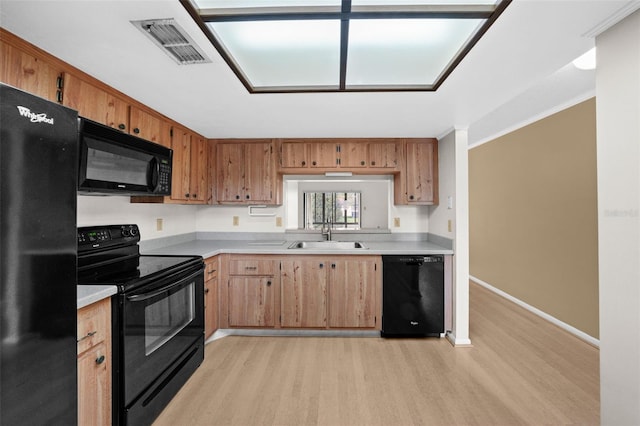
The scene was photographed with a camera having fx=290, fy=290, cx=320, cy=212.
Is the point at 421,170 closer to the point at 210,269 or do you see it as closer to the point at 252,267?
the point at 252,267

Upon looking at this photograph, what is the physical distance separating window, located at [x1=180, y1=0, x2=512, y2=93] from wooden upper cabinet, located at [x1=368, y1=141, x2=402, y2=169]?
131cm

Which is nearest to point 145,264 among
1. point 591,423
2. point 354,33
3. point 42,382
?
point 42,382

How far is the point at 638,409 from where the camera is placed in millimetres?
1220

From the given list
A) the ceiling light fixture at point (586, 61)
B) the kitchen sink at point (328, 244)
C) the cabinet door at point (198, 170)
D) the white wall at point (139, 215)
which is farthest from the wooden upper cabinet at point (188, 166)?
the ceiling light fixture at point (586, 61)

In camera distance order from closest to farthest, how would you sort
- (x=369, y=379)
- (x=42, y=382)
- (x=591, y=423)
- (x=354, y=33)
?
(x=42, y=382)
(x=354, y=33)
(x=591, y=423)
(x=369, y=379)

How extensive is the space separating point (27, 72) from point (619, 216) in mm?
2895

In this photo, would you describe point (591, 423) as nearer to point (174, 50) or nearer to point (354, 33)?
point (354, 33)

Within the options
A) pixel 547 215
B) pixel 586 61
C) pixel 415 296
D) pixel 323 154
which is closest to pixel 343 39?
pixel 586 61

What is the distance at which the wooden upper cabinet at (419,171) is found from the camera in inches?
130

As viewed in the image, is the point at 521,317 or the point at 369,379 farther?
the point at 521,317

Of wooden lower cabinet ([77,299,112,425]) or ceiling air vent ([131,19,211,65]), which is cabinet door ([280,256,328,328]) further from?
ceiling air vent ([131,19,211,65])

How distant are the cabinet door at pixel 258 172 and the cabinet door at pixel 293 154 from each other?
14 centimetres

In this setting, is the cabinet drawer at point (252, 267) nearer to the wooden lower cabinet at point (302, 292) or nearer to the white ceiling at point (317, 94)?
the wooden lower cabinet at point (302, 292)

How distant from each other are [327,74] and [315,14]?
58 centimetres
